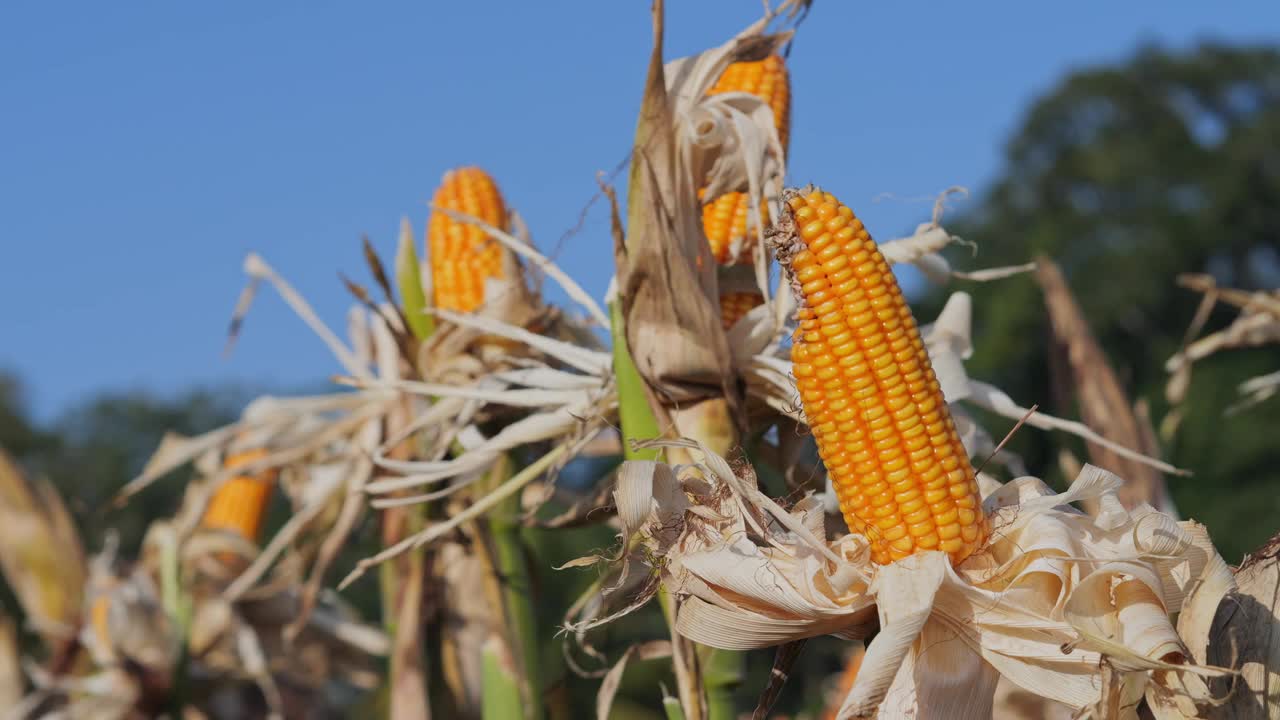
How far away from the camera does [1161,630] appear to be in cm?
179

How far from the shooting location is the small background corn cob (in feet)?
9.54

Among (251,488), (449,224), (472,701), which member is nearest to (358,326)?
(449,224)

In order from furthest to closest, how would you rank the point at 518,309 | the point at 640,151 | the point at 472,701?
the point at 472,701 < the point at 518,309 < the point at 640,151

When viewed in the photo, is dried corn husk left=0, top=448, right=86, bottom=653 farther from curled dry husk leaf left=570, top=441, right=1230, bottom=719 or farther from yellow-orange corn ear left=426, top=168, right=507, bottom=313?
curled dry husk leaf left=570, top=441, right=1230, bottom=719

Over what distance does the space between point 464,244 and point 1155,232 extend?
3521 centimetres

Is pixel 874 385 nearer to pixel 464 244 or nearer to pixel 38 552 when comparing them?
pixel 464 244

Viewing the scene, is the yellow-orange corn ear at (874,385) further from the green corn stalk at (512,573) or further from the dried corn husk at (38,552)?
the dried corn husk at (38,552)

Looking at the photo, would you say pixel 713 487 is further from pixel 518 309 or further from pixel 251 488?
pixel 251 488

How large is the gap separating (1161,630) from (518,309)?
75.2 inches

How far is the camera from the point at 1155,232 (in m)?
35.7

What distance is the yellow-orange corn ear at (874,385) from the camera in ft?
6.23

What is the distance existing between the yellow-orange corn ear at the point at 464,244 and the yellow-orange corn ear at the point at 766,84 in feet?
2.44

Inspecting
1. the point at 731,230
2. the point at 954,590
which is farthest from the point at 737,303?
the point at 954,590

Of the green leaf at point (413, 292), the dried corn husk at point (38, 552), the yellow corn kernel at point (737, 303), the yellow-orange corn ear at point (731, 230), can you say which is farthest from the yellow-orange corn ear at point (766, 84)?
the dried corn husk at point (38, 552)
